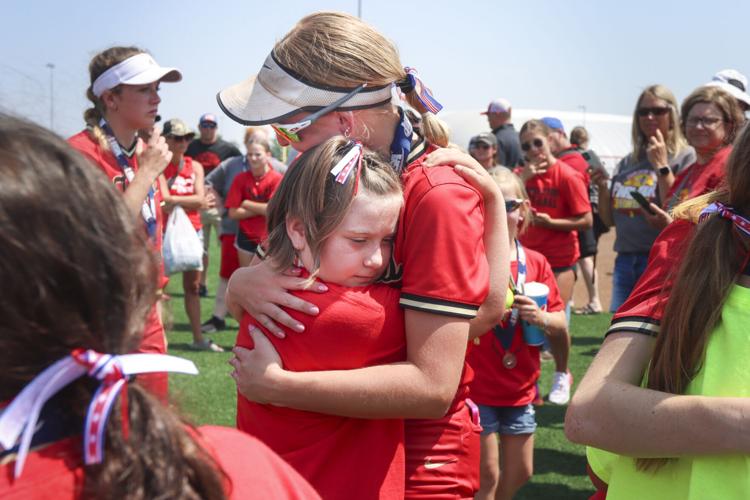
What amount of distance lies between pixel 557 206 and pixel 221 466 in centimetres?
619

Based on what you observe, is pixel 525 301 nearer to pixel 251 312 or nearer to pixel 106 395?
pixel 251 312

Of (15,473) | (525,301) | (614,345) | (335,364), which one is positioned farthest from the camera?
(525,301)

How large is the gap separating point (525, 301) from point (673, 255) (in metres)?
2.08

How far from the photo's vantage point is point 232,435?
1.14 metres

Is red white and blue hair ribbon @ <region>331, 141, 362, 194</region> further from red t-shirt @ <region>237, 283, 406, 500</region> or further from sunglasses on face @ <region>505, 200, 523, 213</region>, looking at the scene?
sunglasses on face @ <region>505, 200, 523, 213</region>

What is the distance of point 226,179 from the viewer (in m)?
9.68

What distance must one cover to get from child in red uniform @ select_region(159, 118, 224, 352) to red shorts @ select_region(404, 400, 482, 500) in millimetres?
5545

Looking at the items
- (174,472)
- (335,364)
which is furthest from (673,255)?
(174,472)

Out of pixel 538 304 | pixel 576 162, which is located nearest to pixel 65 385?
pixel 538 304

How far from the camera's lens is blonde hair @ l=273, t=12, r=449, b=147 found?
6.54ft

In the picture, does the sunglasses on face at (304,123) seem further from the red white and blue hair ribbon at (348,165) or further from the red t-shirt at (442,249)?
the red t-shirt at (442,249)

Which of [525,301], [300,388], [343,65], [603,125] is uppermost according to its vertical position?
[343,65]

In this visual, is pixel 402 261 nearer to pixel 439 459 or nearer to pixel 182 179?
pixel 439 459

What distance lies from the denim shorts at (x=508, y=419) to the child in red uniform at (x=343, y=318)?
1.93 m
